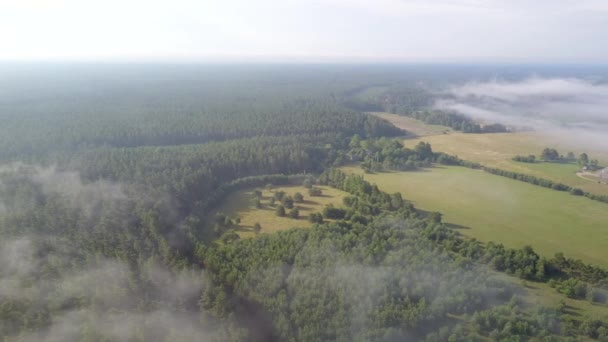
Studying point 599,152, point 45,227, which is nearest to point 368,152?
point 599,152

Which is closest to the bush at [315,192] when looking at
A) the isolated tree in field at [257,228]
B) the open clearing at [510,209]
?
the open clearing at [510,209]

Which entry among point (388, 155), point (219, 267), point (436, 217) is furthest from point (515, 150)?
point (219, 267)

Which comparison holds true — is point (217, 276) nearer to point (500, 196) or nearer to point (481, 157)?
point (500, 196)

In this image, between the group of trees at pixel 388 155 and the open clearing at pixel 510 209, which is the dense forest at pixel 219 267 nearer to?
the open clearing at pixel 510 209

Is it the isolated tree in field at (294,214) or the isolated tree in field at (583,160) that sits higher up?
the isolated tree in field at (583,160)

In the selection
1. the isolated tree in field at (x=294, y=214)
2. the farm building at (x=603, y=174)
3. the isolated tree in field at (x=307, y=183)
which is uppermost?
the farm building at (x=603, y=174)

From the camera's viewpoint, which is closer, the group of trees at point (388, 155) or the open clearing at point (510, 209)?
the open clearing at point (510, 209)
